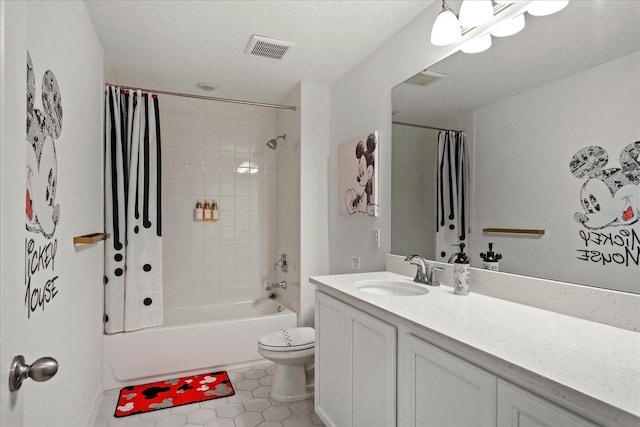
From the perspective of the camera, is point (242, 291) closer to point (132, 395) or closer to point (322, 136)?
point (132, 395)

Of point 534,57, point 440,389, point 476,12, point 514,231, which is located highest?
point 476,12

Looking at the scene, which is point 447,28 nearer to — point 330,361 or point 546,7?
point 546,7

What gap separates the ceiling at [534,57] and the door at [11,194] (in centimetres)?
164

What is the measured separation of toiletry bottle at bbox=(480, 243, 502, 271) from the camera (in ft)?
5.44

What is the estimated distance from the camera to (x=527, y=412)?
2.87ft

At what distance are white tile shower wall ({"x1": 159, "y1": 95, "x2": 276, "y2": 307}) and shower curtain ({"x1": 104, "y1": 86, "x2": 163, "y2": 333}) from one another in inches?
24.6

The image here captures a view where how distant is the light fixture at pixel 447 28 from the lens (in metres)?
1.70

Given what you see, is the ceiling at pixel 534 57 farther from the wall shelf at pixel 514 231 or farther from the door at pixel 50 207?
the door at pixel 50 207

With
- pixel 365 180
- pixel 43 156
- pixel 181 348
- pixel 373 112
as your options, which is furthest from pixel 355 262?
pixel 43 156

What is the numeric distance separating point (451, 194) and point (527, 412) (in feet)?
4.04

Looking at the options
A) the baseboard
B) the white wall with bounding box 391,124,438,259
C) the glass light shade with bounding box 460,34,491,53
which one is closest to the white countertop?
the white wall with bounding box 391,124,438,259

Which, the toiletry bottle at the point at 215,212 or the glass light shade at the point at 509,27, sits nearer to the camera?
the glass light shade at the point at 509,27

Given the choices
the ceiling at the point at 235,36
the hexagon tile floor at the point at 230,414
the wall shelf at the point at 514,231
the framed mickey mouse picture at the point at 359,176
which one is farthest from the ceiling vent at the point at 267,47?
the hexagon tile floor at the point at 230,414

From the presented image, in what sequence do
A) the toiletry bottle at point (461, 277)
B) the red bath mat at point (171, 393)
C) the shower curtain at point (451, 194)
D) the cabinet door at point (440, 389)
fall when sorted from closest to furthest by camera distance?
the cabinet door at point (440, 389) < the toiletry bottle at point (461, 277) < the shower curtain at point (451, 194) < the red bath mat at point (171, 393)
